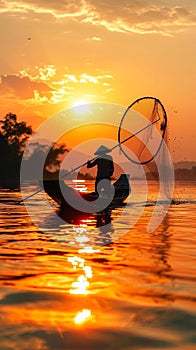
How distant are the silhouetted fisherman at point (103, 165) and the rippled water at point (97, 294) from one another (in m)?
12.7

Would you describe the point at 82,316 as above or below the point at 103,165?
below

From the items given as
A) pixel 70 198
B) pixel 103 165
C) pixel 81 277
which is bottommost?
pixel 81 277

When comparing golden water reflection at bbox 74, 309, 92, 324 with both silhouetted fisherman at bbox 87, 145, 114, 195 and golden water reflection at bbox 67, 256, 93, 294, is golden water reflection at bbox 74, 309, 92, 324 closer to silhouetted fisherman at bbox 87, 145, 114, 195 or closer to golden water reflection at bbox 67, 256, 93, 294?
golden water reflection at bbox 67, 256, 93, 294

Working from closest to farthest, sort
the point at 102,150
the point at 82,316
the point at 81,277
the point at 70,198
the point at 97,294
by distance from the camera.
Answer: the point at 82,316, the point at 97,294, the point at 81,277, the point at 70,198, the point at 102,150

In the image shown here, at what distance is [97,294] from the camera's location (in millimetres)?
9594

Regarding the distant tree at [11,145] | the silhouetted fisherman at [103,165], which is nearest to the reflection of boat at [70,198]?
the silhouetted fisherman at [103,165]

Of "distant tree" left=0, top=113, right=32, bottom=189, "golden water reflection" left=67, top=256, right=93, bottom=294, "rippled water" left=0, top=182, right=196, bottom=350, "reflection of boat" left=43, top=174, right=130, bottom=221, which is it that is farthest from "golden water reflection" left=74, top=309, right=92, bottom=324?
"distant tree" left=0, top=113, right=32, bottom=189

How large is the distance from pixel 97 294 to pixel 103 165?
2174cm

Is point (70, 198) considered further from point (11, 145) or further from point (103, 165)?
point (11, 145)

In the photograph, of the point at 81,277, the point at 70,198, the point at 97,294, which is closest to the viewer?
the point at 97,294

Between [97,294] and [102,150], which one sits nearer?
[97,294]

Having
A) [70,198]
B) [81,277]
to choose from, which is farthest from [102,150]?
[81,277]

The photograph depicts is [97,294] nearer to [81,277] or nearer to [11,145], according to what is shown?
[81,277]

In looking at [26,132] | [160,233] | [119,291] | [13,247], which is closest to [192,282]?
[119,291]
